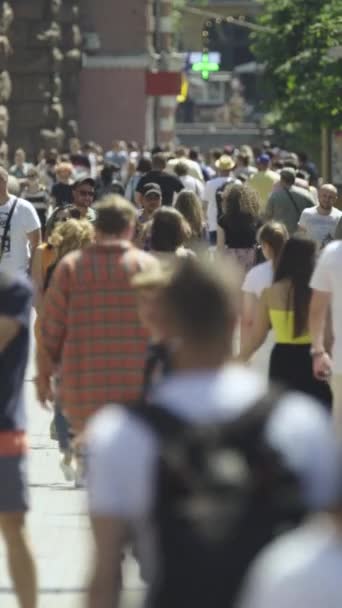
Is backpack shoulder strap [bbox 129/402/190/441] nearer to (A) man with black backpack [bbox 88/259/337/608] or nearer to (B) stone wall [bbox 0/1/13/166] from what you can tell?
(A) man with black backpack [bbox 88/259/337/608]

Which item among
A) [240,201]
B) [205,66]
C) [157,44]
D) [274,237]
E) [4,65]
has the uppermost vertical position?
[274,237]

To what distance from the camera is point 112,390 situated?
319 inches

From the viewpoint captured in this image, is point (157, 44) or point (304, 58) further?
point (157, 44)

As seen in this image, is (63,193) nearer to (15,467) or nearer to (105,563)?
(15,467)

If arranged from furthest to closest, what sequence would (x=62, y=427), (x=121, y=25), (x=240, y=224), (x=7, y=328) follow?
(x=121, y=25), (x=240, y=224), (x=62, y=427), (x=7, y=328)

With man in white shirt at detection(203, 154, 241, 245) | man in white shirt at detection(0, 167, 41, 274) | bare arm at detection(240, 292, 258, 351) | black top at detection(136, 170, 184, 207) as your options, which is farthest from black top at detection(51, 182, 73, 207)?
bare arm at detection(240, 292, 258, 351)

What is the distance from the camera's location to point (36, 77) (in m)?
51.6

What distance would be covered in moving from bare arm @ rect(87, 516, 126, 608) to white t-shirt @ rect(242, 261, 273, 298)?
223 inches

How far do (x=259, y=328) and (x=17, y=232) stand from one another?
429cm

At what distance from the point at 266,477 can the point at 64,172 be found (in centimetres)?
1809

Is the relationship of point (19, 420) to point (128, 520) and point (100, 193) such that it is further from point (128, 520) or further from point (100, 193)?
point (100, 193)

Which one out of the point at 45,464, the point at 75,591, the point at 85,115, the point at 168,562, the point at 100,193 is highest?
the point at 168,562

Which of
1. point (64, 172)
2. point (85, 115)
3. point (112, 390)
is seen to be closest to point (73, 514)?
point (112, 390)

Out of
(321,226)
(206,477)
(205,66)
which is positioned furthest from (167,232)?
(205,66)
